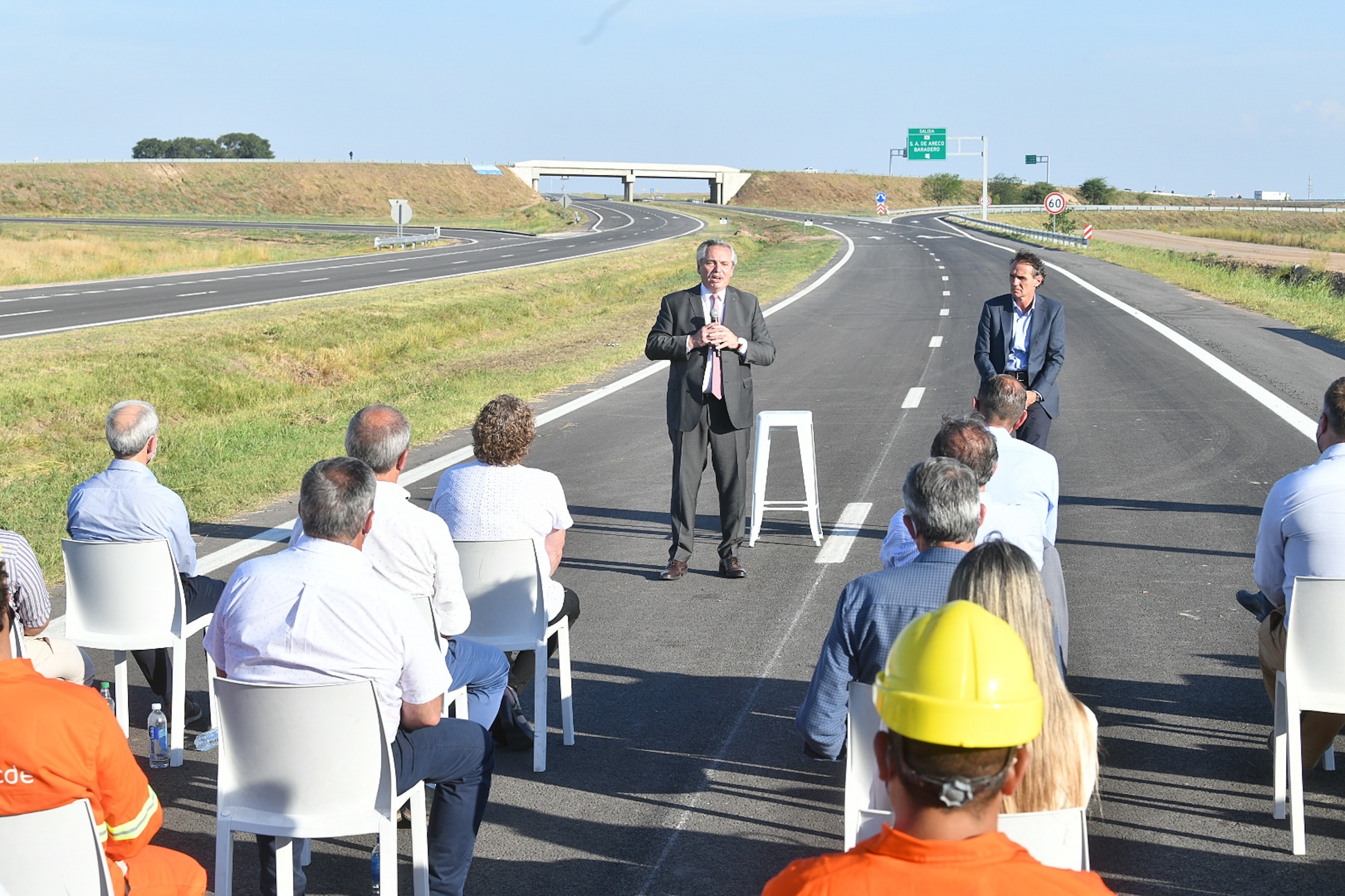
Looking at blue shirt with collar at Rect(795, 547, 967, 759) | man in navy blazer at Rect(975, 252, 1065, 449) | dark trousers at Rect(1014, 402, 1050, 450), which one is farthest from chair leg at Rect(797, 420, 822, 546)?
blue shirt with collar at Rect(795, 547, 967, 759)

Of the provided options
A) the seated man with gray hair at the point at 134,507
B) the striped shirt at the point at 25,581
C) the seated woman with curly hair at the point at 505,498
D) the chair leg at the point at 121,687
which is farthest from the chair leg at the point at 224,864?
the seated man with gray hair at the point at 134,507

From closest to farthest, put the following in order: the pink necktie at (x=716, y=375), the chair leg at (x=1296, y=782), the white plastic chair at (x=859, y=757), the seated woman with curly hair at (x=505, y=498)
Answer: the white plastic chair at (x=859, y=757), the chair leg at (x=1296, y=782), the seated woman with curly hair at (x=505, y=498), the pink necktie at (x=716, y=375)

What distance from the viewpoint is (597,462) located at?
41.0 ft

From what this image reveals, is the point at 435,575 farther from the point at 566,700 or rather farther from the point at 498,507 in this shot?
the point at 566,700

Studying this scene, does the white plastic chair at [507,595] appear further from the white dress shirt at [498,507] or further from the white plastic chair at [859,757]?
the white plastic chair at [859,757]

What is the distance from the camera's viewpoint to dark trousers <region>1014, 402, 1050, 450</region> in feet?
29.8

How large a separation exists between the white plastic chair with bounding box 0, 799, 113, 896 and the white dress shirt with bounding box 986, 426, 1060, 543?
4032 millimetres

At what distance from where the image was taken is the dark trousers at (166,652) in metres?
6.01

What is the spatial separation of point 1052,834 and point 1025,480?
2995 mm

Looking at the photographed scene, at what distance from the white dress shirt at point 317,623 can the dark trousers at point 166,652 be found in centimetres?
204

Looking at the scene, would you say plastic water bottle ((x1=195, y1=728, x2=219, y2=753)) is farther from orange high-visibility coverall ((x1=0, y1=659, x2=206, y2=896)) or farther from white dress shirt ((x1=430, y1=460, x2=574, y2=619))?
orange high-visibility coverall ((x1=0, y1=659, x2=206, y2=896))

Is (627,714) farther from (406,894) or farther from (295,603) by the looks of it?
(295,603)

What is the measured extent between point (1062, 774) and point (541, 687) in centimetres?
274

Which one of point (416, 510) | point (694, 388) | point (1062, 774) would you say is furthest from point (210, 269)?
point (1062, 774)
